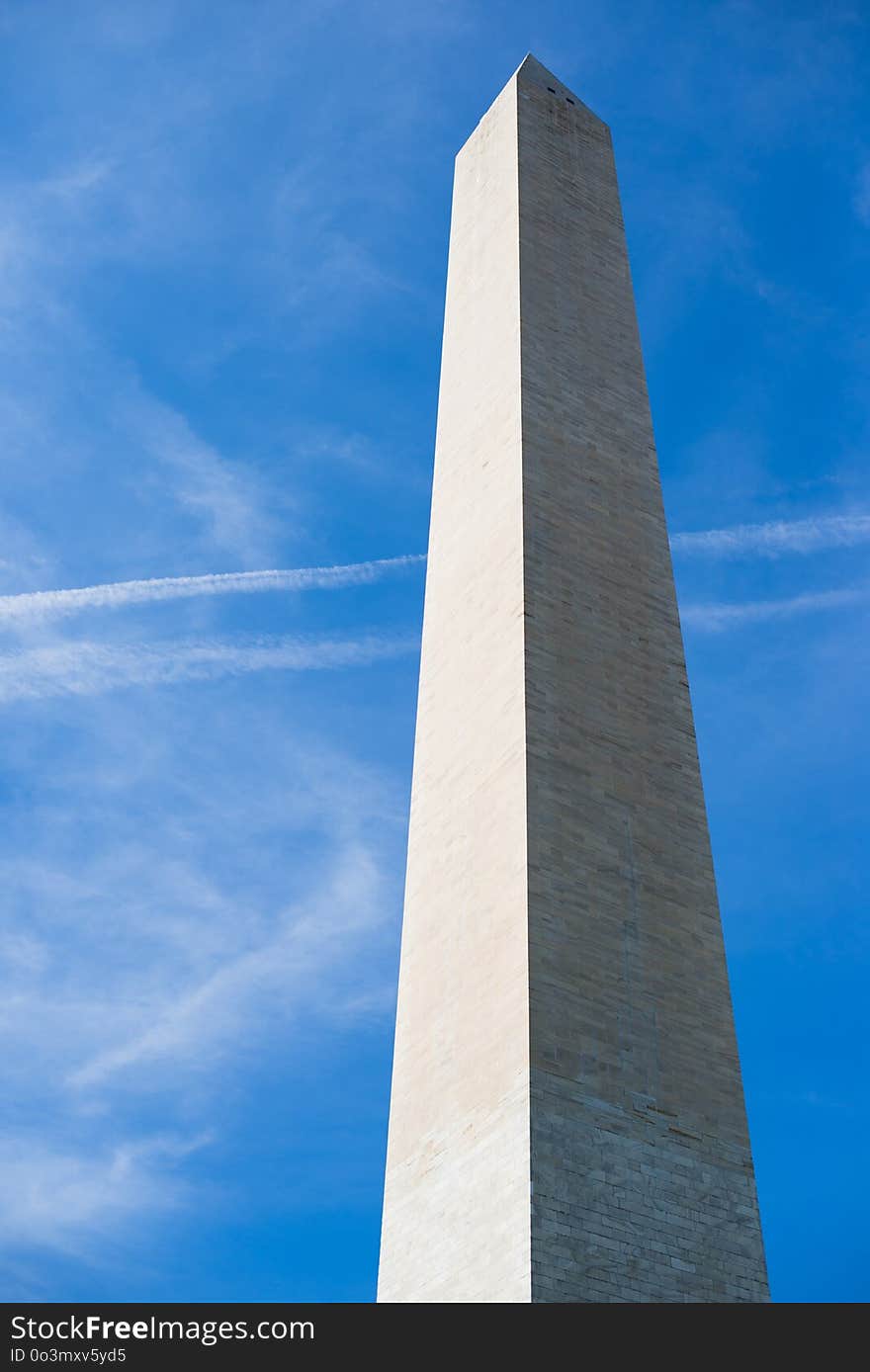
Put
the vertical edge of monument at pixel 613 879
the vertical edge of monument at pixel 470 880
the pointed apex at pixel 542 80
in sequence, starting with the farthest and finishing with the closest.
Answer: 1. the pointed apex at pixel 542 80
2. the vertical edge of monument at pixel 470 880
3. the vertical edge of monument at pixel 613 879

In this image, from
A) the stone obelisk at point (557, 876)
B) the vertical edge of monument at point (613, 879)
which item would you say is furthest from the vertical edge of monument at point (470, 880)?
the vertical edge of monument at point (613, 879)

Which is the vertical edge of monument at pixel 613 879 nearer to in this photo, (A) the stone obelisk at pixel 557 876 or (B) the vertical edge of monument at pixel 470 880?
(A) the stone obelisk at pixel 557 876

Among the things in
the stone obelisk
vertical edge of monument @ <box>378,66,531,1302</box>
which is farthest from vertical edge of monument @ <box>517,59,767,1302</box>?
vertical edge of monument @ <box>378,66,531,1302</box>

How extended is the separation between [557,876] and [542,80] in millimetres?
16805

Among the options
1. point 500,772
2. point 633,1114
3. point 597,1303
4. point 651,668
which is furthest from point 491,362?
point 597,1303

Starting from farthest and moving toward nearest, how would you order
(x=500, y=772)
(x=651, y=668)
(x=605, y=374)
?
(x=605, y=374) → (x=651, y=668) → (x=500, y=772)

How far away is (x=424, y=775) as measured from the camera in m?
21.5

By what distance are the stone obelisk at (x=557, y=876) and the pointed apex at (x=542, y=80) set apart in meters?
4.04

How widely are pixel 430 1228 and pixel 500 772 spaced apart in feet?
16.8

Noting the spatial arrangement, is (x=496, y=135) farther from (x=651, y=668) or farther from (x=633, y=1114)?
(x=633, y=1114)

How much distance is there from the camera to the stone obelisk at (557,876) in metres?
16.3

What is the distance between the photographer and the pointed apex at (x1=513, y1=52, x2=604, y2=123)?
1130 inches

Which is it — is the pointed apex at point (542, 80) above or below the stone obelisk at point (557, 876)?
above
